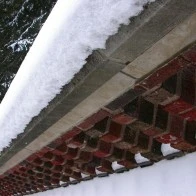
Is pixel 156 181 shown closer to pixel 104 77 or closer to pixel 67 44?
pixel 104 77

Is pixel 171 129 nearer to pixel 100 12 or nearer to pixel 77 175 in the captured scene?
pixel 100 12

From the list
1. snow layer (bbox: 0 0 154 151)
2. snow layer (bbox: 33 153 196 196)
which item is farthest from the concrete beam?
snow layer (bbox: 33 153 196 196)

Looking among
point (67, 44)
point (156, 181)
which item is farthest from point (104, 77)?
point (156, 181)

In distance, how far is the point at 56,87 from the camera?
53.2 inches

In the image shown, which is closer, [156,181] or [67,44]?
[67,44]

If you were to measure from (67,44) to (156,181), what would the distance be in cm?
99

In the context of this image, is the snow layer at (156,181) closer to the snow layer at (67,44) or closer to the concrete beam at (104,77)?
the concrete beam at (104,77)

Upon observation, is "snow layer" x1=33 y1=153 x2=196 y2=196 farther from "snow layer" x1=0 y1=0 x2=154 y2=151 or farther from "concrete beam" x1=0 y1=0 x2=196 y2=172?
"snow layer" x1=0 y1=0 x2=154 y2=151

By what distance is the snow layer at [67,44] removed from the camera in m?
0.91

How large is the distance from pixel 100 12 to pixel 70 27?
0.18 m

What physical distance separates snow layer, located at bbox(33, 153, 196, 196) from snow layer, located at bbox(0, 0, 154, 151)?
0.67m

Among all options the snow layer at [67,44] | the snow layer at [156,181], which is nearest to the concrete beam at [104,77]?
the snow layer at [67,44]

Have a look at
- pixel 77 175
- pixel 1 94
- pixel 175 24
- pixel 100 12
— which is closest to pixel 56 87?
pixel 100 12

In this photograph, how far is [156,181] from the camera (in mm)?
1807
